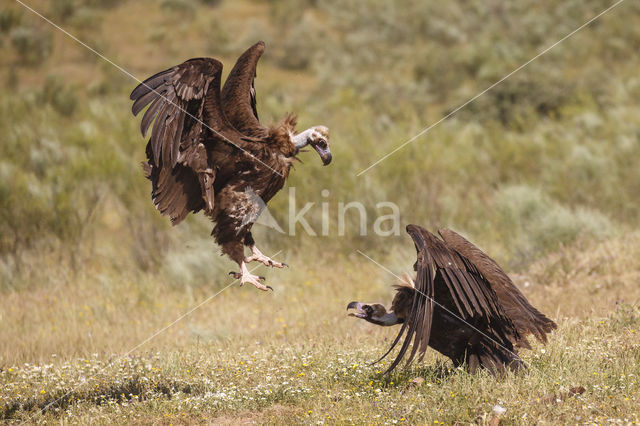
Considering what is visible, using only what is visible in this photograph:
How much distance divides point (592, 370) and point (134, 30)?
33451mm

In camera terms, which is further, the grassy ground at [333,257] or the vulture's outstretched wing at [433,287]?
the grassy ground at [333,257]

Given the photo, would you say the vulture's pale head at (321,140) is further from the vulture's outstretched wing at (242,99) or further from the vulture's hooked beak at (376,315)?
the vulture's hooked beak at (376,315)

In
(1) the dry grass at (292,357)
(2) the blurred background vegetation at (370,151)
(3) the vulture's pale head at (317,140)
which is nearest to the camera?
(1) the dry grass at (292,357)

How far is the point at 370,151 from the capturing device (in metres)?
14.8

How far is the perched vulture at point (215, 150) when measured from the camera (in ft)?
18.0

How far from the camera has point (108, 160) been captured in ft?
44.4

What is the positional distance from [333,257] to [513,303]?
6500 mm

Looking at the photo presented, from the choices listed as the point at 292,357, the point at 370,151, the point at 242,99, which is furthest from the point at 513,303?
the point at 370,151

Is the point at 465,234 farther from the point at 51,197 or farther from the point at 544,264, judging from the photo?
the point at 51,197

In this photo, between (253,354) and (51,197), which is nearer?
(253,354)

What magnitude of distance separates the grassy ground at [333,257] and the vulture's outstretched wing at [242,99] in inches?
87.5

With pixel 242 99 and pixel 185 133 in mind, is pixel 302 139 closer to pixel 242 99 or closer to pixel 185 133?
pixel 242 99

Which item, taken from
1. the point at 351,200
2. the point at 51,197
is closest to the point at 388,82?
the point at 351,200

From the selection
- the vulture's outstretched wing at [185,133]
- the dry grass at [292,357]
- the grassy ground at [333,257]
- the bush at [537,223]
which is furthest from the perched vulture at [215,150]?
the bush at [537,223]
